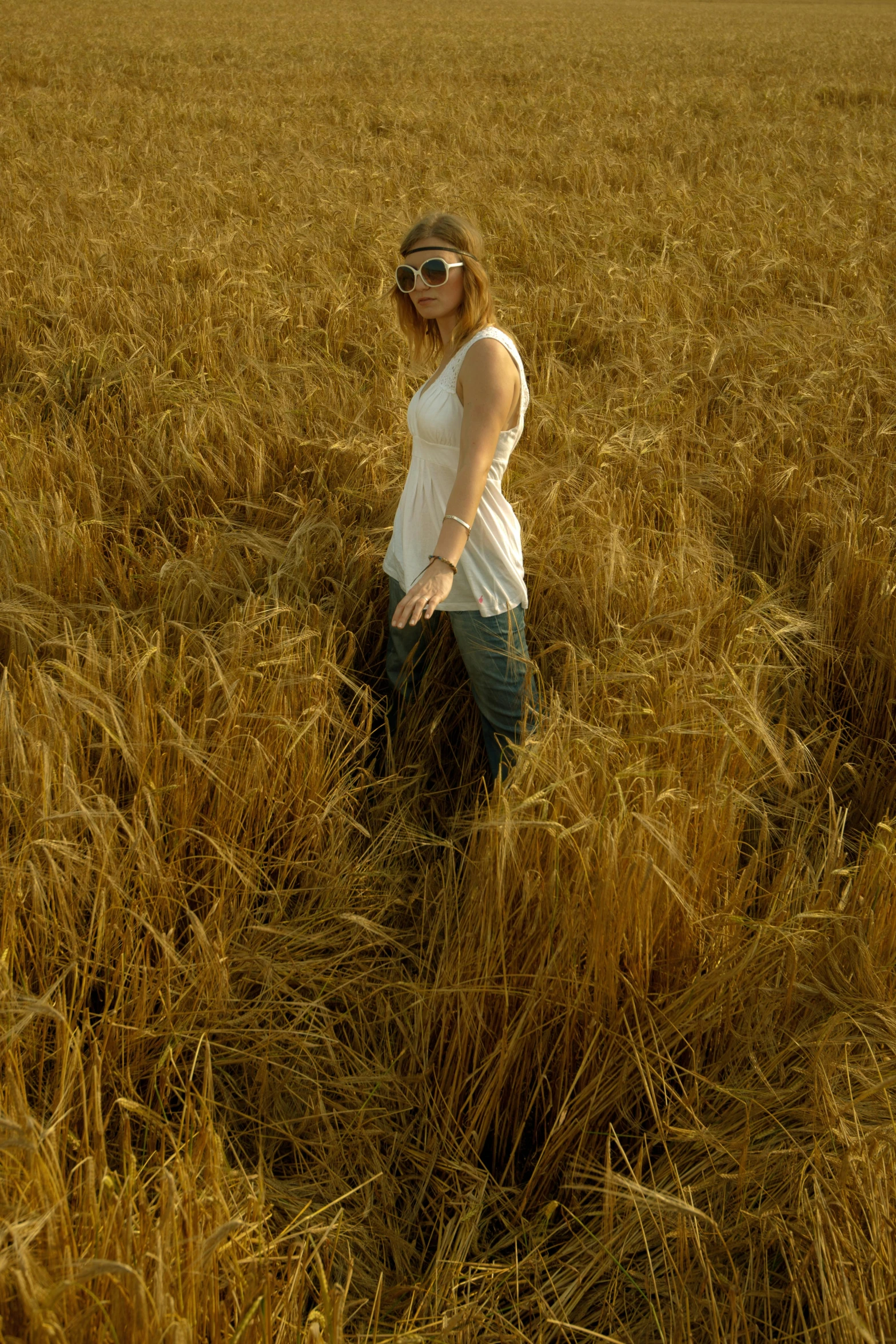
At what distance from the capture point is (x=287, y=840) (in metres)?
1.94

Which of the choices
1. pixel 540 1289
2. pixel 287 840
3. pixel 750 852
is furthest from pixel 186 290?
pixel 540 1289

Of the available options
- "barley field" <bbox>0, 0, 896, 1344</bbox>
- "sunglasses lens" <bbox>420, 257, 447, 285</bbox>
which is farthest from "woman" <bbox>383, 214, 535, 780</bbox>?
"barley field" <bbox>0, 0, 896, 1344</bbox>

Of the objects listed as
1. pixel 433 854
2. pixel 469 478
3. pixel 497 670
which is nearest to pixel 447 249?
pixel 469 478

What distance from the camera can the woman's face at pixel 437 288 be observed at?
215 centimetres

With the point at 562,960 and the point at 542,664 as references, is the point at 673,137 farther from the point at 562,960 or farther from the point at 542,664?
the point at 562,960

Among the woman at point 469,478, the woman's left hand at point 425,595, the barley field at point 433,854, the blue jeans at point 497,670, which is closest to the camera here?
the barley field at point 433,854

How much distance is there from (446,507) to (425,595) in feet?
1.08

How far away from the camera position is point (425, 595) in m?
1.91

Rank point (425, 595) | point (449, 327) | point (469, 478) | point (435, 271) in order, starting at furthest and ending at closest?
point (449, 327)
point (435, 271)
point (469, 478)
point (425, 595)

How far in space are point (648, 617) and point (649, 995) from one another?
103 cm

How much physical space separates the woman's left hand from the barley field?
0.26 meters

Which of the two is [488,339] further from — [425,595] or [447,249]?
[425,595]

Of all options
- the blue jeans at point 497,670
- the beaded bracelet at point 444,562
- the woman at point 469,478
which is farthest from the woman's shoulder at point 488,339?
the blue jeans at point 497,670

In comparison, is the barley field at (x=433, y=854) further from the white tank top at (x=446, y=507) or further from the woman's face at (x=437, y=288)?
the woman's face at (x=437, y=288)
